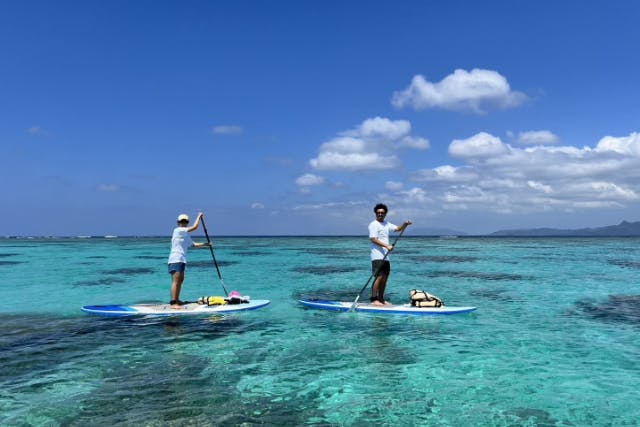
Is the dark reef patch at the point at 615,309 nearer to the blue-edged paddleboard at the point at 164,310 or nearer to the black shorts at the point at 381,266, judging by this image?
the black shorts at the point at 381,266

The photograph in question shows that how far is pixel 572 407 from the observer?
7160mm

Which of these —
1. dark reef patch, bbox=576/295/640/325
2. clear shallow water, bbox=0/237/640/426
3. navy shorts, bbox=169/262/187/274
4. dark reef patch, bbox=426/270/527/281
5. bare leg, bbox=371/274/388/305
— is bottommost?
dark reef patch, bbox=426/270/527/281

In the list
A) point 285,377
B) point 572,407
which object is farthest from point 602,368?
point 285,377

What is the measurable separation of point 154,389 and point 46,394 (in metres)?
1.87

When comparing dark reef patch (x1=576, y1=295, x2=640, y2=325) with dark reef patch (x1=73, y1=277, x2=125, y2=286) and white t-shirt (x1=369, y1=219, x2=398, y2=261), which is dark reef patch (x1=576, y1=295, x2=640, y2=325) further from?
dark reef patch (x1=73, y1=277, x2=125, y2=286)

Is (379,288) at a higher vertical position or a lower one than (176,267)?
lower

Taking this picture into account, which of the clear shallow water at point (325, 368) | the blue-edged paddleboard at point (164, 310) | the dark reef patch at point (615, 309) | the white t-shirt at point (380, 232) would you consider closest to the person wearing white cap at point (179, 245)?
the blue-edged paddleboard at point (164, 310)

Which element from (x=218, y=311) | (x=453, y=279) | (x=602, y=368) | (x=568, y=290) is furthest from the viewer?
(x=453, y=279)

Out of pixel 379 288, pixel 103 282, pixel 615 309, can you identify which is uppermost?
pixel 379 288

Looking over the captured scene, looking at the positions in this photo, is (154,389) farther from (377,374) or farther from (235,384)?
(377,374)

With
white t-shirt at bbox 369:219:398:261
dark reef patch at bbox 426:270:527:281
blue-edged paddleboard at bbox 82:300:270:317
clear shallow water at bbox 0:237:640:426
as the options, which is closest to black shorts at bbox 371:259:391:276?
white t-shirt at bbox 369:219:398:261

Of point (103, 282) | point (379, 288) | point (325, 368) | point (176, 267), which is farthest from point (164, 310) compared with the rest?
point (103, 282)

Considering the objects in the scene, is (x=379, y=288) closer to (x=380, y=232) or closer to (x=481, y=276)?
(x=380, y=232)

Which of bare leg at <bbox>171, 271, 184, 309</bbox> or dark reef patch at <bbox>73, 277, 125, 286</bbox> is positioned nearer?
bare leg at <bbox>171, 271, 184, 309</bbox>
